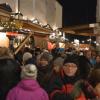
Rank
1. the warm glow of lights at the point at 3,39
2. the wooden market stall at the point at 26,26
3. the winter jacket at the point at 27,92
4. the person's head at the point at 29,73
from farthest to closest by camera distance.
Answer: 1. the warm glow of lights at the point at 3,39
2. the wooden market stall at the point at 26,26
3. the person's head at the point at 29,73
4. the winter jacket at the point at 27,92

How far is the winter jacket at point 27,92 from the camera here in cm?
464

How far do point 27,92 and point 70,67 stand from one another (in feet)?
2.52

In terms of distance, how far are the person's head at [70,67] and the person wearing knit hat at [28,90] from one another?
49 centimetres

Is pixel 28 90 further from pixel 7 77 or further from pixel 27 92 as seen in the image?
pixel 7 77

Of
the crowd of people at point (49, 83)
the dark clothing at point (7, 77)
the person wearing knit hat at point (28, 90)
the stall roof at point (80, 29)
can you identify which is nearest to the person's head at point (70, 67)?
the crowd of people at point (49, 83)

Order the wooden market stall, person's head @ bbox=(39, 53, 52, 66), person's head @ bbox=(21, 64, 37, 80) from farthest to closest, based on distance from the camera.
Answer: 1. the wooden market stall
2. person's head @ bbox=(39, 53, 52, 66)
3. person's head @ bbox=(21, 64, 37, 80)

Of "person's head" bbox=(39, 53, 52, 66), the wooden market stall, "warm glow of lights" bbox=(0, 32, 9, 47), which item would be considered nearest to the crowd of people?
"person's head" bbox=(39, 53, 52, 66)

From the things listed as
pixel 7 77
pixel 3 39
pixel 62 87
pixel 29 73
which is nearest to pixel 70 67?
pixel 62 87

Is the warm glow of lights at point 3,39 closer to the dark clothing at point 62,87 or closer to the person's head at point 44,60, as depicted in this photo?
the person's head at point 44,60

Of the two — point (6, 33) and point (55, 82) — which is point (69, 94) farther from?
point (6, 33)

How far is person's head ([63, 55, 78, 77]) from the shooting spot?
199 inches

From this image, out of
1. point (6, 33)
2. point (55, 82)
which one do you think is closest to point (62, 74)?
Answer: point (55, 82)

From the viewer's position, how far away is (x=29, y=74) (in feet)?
15.6

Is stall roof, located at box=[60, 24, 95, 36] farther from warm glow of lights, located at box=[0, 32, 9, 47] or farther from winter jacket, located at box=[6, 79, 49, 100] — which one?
winter jacket, located at box=[6, 79, 49, 100]
